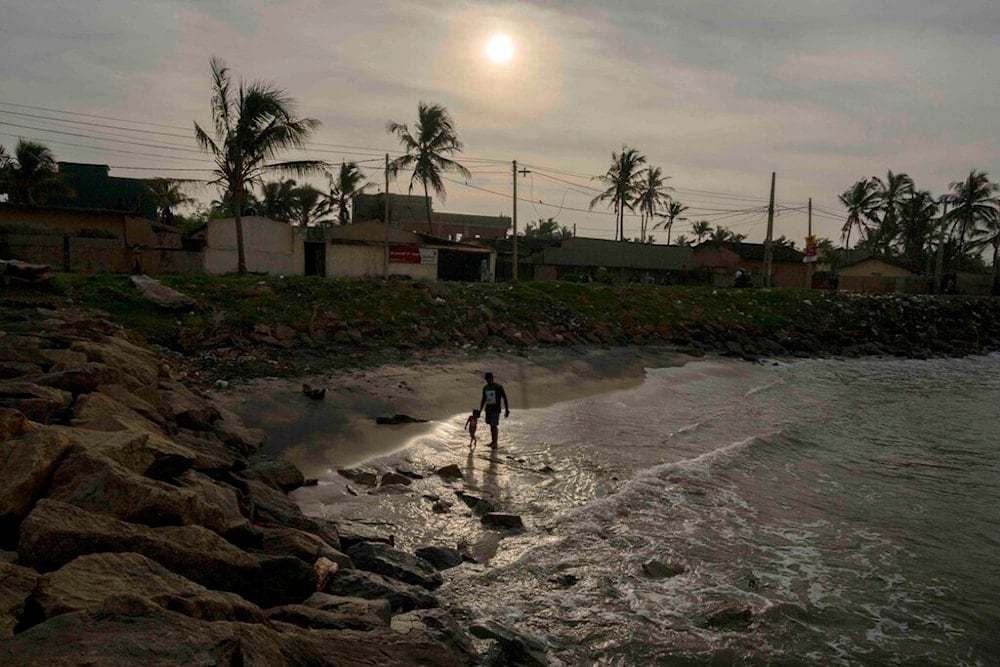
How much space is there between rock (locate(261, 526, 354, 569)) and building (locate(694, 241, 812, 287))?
54.2 meters

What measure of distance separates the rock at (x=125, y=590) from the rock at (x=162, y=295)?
1716cm

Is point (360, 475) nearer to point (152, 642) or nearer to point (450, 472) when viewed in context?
point (450, 472)

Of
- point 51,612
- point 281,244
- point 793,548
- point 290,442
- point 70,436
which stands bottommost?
point 793,548

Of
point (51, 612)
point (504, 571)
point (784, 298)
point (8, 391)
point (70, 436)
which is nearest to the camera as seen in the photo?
point (51, 612)

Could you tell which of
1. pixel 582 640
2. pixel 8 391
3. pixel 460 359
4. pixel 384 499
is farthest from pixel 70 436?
pixel 460 359

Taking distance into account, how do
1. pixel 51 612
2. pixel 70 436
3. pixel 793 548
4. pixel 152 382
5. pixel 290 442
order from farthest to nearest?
pixel 290 442 → pixel 152 382 → pixel 793 548 → pixel 70 436 → pixel 51 612

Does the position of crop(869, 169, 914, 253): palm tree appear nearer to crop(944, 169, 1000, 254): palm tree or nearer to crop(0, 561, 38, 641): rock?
crop(944, 169, 1000, 254): palm tree

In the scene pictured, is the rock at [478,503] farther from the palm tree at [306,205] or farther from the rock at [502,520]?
the palm tree at [306,205]

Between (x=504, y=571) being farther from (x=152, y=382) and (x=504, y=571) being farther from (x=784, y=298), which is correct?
(x=784, y=298)

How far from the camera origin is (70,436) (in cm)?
626

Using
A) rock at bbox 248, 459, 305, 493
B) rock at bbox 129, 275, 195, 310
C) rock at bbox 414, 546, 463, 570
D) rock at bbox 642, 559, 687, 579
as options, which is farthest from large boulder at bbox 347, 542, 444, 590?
rock at bbox 129, 275, 195, 310

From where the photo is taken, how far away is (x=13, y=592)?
13.6ft

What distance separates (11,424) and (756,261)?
5969 cm

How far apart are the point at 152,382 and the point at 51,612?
834 centimetres
